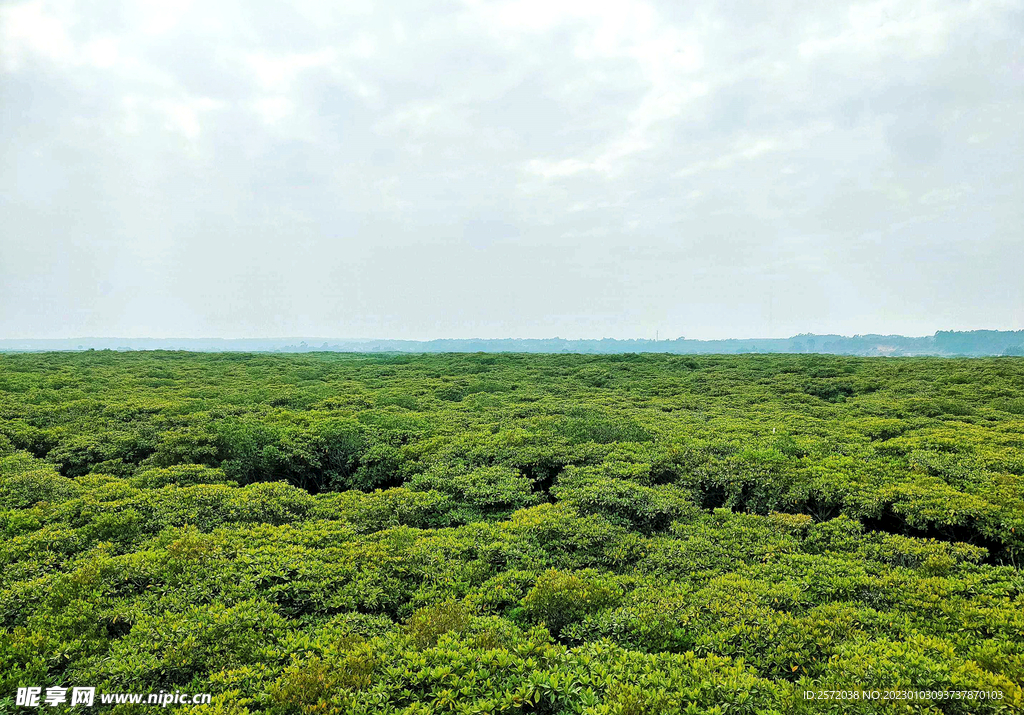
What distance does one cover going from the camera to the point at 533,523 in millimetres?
9734

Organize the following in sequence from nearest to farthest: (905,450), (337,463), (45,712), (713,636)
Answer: (45,712) → (713,636) → (905,450) → (337,463)

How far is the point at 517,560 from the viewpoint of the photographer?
864cm

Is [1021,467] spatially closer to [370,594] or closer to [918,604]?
[918,604]

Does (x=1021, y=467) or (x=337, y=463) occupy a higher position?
(x=1021, y=467)

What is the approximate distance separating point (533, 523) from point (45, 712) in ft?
22.6

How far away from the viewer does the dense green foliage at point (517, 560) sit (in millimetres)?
5461

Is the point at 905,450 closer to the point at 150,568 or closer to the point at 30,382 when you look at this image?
the point at 150,568

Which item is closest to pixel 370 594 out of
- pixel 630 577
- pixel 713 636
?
pixel 630 577

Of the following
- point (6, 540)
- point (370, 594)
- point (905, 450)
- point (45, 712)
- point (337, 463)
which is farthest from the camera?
point (337, 463)

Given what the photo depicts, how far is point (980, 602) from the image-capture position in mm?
6527

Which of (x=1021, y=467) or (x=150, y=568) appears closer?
(x=150, y=568)

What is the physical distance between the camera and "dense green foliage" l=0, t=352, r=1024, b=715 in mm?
5461

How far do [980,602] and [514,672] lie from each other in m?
6.02

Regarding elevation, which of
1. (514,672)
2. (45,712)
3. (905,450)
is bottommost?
(45,712)
